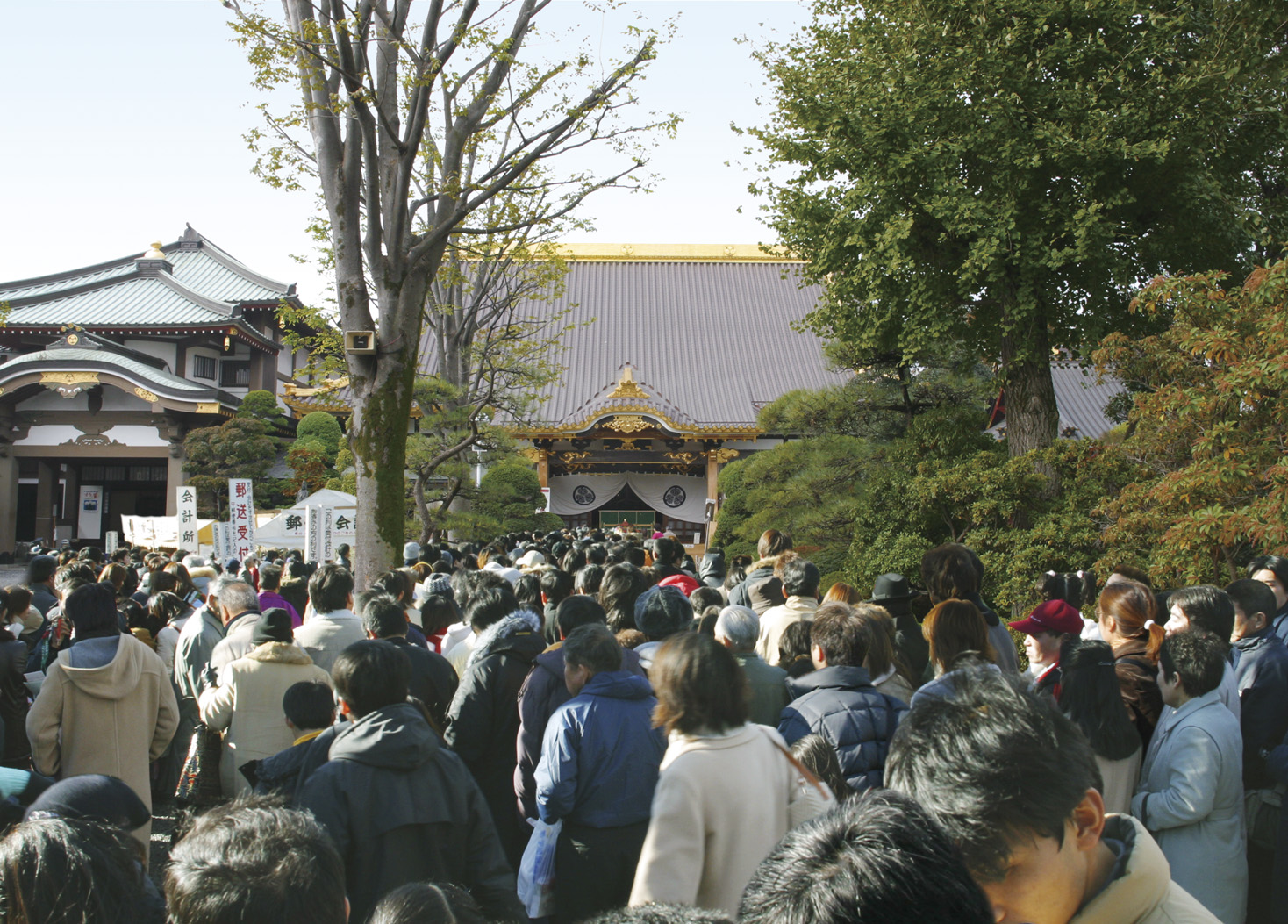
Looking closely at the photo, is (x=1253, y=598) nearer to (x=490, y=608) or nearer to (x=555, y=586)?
(x=490, y=608)

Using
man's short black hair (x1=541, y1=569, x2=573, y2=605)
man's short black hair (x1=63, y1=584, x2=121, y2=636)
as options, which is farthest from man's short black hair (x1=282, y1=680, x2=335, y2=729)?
man's short black hair (x1=541, y1=569, x2=573, y2=605)

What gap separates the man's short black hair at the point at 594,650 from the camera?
9.29 ft

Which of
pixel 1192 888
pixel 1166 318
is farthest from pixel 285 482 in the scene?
pixel 1192 888

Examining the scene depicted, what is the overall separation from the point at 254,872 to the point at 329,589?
331cm

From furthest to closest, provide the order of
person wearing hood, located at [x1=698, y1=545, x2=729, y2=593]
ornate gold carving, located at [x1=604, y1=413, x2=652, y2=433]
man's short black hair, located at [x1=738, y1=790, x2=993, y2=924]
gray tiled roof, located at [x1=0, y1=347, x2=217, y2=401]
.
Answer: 1. ornate gold carving, located at [x1=604, y1=413, x2=652, y2=433]
2. gray tiled roof, located at [x1=0, y1=347, x2=217, y2=401]
3. person wearing hood, located at [x1=698, y1=545, x2=729, y2=593]
4. man's short black hair, located at [x1=738, y1=790, x2=993, y2=924]

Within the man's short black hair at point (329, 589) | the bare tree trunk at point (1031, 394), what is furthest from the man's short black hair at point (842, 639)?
the bare tree trunk at point (1031, 394)

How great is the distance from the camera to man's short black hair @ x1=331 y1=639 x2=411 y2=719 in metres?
2.45

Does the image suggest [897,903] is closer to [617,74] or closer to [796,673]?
[796,673]

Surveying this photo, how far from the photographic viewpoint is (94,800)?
1.80 m

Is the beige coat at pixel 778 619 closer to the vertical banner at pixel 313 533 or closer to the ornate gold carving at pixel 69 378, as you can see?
the vertical banner at pixel 313 533

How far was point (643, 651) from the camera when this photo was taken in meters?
3.58

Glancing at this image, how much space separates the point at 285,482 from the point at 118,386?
14.2ft

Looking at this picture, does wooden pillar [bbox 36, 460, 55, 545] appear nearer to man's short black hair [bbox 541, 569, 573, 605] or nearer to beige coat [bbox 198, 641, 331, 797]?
man's short black hair [bbox 541, 569, 573, 605]

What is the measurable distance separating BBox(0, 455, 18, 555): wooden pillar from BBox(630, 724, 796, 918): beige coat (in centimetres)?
2185
